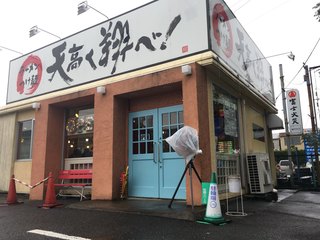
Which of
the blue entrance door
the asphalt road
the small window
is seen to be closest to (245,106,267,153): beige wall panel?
the small window

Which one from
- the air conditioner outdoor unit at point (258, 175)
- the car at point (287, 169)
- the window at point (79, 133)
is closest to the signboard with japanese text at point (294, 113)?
the car at point (287, 169)

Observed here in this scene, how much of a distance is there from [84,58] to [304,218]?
7557 mm

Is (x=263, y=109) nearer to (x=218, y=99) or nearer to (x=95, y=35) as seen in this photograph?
(x=218, y=99)

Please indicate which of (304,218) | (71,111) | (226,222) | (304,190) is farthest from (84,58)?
(304,190)

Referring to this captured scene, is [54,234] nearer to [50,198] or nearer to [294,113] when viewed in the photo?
[50,198]

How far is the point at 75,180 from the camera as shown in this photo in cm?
940

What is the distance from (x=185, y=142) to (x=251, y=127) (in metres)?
5.25

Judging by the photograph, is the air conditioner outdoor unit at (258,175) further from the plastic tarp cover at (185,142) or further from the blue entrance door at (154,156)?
the plastic tarp cover at (185,142)

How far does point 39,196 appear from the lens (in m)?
9.28

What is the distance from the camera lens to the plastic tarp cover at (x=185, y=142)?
19.6 ft

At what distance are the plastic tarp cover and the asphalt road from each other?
1.40 m

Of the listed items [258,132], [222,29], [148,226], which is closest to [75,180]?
[148,226]

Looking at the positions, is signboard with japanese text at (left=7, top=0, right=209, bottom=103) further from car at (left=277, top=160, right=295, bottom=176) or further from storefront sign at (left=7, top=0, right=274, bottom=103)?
car at (left=277, top=160, right=295, bottom=176)

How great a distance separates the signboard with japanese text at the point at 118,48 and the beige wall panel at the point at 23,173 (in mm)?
2510
